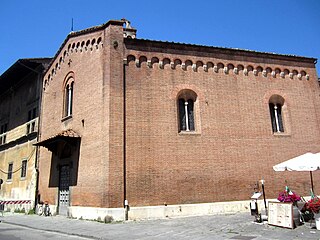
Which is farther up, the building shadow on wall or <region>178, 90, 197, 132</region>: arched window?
<region>178, 90, 197, 132</region>: arched window

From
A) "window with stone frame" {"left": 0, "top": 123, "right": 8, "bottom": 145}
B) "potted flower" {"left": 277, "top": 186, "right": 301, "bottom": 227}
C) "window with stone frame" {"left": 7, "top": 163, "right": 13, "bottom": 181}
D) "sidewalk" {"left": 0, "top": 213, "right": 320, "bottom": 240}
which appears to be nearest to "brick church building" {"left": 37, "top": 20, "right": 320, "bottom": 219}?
"sidewalk" {"left": 0, "top": 213, "right": 320, "bottom": 240}

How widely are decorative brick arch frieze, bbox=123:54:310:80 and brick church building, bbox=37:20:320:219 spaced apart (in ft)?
0.18

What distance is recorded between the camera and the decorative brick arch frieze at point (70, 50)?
15328mm

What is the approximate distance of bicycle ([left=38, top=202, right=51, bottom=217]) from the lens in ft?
54.5

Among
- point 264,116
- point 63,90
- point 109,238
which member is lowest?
point 109,238

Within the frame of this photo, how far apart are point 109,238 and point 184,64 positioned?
9.52 m

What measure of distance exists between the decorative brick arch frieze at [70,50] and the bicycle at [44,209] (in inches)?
302

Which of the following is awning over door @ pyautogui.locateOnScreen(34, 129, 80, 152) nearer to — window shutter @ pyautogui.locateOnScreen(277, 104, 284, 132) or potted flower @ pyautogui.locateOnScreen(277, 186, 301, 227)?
potted flower @ pyautogui.locateOnScreen(277, 186, 301, 227)

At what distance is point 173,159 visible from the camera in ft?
45.8

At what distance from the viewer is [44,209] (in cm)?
1689

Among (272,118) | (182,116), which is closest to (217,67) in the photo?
(182,116)

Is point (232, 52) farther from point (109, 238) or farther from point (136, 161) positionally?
point (109, 238)

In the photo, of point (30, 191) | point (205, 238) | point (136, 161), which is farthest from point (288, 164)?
point (30, 191)

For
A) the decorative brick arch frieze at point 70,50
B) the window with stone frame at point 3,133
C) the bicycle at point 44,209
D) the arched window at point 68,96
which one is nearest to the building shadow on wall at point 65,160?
the bicycle at point 44,209
